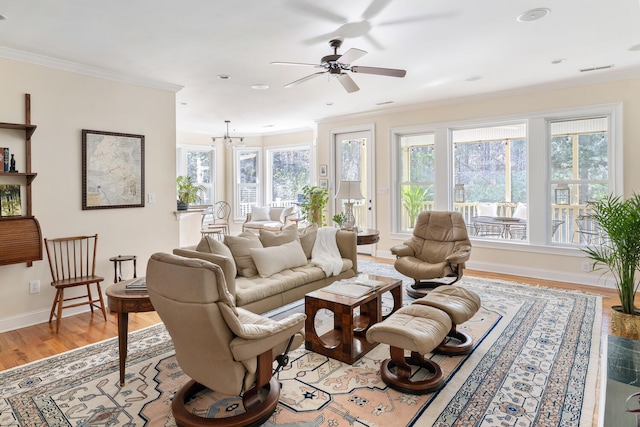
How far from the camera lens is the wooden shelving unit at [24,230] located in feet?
10.6

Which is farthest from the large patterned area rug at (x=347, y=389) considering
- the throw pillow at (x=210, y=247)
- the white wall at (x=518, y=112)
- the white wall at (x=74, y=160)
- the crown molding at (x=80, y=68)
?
the crown molding at (x=80, y=68)

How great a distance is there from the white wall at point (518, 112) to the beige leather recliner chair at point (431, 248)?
54.0 inches

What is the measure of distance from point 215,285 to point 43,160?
10.1ft

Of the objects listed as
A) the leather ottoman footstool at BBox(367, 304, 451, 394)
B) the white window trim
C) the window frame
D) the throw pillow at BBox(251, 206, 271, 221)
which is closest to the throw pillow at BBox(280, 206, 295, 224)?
the throw pillow at BBox(251, 206, 271, 221)

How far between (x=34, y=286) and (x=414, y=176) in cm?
542

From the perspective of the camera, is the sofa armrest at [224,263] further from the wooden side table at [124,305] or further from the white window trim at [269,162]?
the white window trim at [269,162]

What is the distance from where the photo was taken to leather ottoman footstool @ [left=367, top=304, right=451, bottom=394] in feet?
7.09

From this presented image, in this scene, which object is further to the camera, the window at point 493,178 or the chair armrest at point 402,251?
the window at point 493,178

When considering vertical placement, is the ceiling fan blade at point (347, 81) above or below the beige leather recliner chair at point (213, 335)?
above

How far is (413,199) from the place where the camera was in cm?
637

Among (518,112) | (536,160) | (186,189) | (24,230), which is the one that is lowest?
(24,230)

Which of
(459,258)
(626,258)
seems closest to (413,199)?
(459,258)

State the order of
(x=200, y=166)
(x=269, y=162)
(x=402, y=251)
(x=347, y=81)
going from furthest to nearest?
(x=269, y=162) → (x=200, y=166) → (x=402, y=251) → (x=347, y=81)

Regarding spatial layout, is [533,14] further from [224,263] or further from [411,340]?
[224,263]
